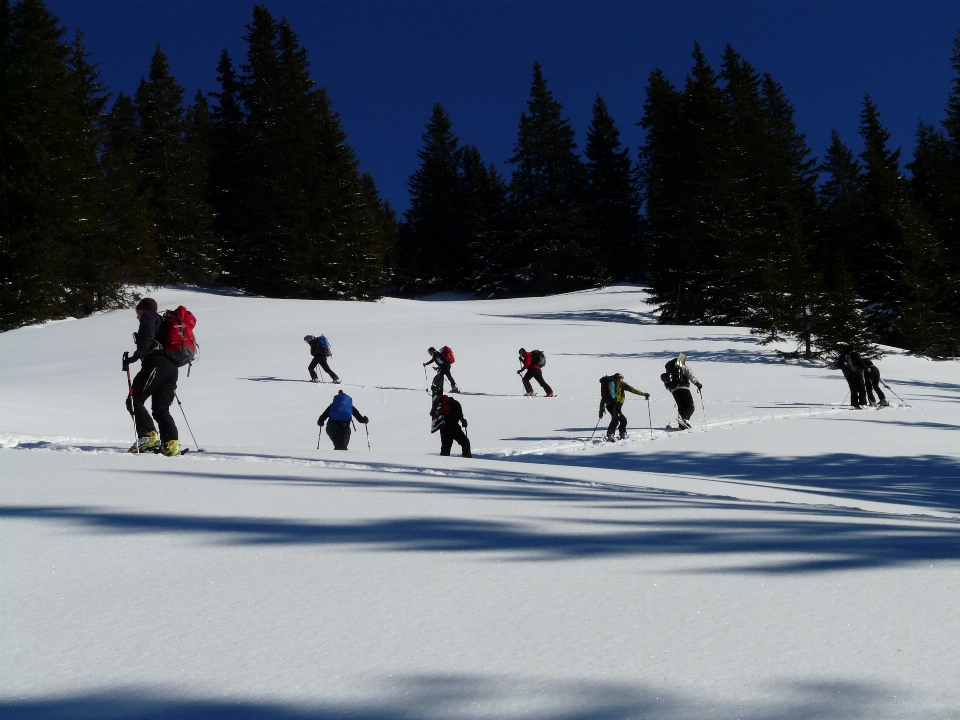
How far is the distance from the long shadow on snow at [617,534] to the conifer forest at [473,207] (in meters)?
25.7

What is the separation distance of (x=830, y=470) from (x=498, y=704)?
9435 mm

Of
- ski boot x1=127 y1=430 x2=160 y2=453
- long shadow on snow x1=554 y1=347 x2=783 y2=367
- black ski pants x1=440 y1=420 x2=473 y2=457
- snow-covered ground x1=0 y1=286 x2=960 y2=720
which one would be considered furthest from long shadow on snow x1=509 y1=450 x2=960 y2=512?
long shadow on snow x1=554 y1=347 x2=783 y2=367

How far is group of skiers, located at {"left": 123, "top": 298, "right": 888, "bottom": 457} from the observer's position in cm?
754

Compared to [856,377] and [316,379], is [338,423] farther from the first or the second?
[856,377]

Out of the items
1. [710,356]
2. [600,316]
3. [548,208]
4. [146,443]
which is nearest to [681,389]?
[146,443]

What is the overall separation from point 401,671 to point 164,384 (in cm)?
634

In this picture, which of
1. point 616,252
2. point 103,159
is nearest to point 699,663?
point 103,159

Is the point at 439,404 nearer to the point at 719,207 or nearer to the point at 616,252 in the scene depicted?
the point at 719,207

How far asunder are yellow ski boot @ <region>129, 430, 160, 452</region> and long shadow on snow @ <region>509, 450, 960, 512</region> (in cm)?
571

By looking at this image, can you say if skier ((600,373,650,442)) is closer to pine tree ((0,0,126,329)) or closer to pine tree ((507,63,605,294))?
pine tree ((0,0,126,329))

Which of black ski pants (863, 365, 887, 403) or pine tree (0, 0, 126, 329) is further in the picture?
pine tree (0, 0, 126, 329)

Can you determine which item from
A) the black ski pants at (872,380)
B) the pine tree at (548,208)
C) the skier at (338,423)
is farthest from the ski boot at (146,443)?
the pine tree at (548,208)

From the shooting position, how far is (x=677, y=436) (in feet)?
45.8

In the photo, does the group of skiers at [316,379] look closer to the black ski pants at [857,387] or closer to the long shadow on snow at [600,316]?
the black ski pants at [857,387]
